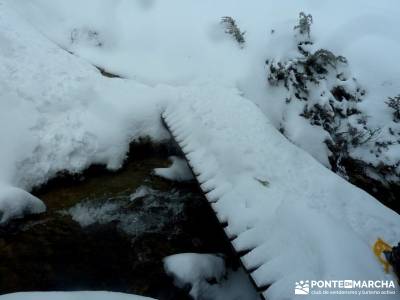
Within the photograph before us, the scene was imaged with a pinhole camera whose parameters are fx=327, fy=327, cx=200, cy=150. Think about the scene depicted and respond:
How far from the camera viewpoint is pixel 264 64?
6199 millimetres

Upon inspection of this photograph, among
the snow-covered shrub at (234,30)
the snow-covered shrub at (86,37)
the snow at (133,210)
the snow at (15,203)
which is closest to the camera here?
the snow at (15,203)

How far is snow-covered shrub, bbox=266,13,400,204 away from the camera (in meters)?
4.76

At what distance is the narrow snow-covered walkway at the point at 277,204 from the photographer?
3.00 metres

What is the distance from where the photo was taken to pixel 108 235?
13.4 feet

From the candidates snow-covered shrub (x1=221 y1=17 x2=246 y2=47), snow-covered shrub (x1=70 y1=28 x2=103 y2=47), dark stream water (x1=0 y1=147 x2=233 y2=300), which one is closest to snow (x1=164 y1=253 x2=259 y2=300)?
dark stream water (x1=0 y1=147 x2=233 y2=300)

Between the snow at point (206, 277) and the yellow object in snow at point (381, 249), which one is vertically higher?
the yellow object in snow at point (381, 249)

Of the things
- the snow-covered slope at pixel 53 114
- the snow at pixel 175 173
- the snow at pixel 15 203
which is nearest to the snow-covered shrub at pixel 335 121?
the snow at pixel 175 173

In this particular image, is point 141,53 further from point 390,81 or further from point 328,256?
point 328,256

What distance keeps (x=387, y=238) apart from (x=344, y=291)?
3.34ft

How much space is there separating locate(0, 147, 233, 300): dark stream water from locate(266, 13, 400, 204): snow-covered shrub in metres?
2.00

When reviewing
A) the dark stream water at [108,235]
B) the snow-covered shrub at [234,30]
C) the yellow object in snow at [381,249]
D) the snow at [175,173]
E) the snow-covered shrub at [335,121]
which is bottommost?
the dark stream water at [108,235]

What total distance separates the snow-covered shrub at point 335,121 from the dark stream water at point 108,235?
200cm

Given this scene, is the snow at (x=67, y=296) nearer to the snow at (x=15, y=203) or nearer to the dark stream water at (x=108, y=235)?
the dark stream water at (x=108, y=235)

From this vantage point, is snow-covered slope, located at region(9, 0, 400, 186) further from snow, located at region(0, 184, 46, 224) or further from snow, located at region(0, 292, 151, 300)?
snow, located at region(0, 292, 151, 300)
